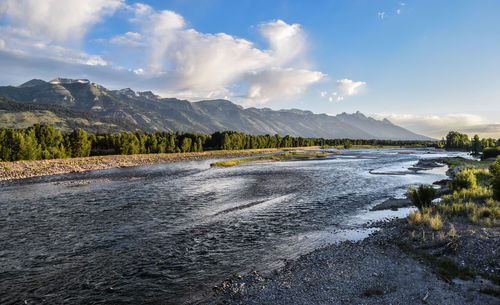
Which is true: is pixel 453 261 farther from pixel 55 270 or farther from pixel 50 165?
Answer: pixel 50 165

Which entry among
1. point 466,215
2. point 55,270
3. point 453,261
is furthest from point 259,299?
point 466,215

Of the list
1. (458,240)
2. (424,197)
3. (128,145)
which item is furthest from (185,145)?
(458,240)

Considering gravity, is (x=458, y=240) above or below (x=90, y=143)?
below

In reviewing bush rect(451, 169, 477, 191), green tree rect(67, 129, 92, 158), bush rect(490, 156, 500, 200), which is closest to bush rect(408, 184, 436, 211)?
bush rect(490, 156, 500, 200)

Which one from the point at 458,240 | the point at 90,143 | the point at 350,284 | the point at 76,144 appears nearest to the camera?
the point at 350,284

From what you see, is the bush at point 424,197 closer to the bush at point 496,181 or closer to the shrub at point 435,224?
the shrub at point 435,224

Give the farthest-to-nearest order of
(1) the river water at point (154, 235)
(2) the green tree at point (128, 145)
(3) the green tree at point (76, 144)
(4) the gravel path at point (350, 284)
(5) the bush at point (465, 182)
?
1. (2) the green tree at point (128, 145)
2. (3) the green tree at point (76, 144)
3. (5) the bush at point (465, 182)
4. (1) the river water at point (154, 235)
5. (4) the gravel path at point (350, 284)

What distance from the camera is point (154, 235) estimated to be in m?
22.2

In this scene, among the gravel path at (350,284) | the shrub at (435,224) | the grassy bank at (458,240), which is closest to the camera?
the gravel path at (350,284)

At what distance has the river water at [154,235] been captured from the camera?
46.7 feet

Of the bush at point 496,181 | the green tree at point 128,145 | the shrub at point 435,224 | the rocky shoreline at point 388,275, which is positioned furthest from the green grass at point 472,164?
the green tree at point 128,145

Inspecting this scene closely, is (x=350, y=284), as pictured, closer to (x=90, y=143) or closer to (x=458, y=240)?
(x=458, y=240)

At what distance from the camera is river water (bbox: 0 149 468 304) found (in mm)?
14242

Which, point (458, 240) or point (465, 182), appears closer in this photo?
point (458, 240)
